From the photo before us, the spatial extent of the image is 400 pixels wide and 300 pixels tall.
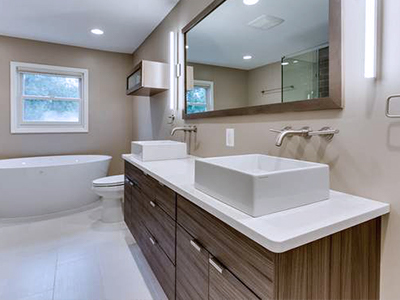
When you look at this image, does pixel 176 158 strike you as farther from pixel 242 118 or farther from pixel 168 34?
pixel 168 34

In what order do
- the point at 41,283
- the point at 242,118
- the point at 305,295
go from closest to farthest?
the point at 305,295 → the point at 242,118 → the point at 41,283

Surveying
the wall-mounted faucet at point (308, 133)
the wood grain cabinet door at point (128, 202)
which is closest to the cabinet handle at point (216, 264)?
the wall-mounted faucet at point (308, 133)

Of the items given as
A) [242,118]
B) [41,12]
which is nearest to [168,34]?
[41,12]

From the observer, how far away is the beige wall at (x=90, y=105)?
3352 mm

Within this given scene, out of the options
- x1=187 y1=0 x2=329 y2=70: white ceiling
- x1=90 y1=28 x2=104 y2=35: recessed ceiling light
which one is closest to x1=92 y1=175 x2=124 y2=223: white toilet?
x1=187 y1=0 x2=329 y2=70: white ceiling

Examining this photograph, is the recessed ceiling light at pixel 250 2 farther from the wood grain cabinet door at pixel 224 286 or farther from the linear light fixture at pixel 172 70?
the wood grain cabinet door at pixel 224 286

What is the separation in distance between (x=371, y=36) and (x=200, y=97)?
53.6 inches

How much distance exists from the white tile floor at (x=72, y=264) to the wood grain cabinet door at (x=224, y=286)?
2.94ft

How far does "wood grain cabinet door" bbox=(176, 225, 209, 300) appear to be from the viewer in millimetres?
1021

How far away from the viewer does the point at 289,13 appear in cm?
129

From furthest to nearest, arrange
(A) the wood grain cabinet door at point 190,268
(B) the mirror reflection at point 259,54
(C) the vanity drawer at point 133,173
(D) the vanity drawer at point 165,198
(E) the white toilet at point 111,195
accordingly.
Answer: (E) the white toilet at point 111,195, (C) the vanity drawer at point 133,173, (D) the vanity drawer at point 165,198, (B) the mirror reflection at point 259,54, (A) the wood grain cabinet door at point 190,268

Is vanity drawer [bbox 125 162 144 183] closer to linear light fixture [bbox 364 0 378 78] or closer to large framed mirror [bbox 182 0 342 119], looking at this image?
large framed mirror [bbox 182 0 342 119]

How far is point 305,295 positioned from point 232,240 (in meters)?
0.27

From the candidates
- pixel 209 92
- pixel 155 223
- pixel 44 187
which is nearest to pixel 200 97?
pixel 209 92
